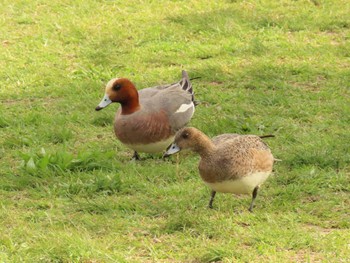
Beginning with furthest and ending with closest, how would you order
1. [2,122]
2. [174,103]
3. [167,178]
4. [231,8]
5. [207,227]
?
[231,8]
[2,122]
[174,103]
[167,178]
[207,227]

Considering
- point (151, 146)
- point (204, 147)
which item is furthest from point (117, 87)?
point (204, 147)

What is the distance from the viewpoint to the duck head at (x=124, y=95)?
6.99 meters

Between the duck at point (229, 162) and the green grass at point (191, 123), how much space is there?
0.66 feet

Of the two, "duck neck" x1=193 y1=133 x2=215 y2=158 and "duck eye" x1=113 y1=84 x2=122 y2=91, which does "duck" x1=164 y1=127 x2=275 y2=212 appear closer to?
"duck neck" x1=193 y1=133 x2=215 y2=158

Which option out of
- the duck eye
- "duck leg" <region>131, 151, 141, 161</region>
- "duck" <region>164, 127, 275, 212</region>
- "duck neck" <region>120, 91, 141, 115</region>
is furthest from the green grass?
the duck eye

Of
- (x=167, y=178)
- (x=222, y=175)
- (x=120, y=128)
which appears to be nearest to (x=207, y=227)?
(x=222, y=175)

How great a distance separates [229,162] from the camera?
18.2 ft

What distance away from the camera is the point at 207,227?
17.4 ft

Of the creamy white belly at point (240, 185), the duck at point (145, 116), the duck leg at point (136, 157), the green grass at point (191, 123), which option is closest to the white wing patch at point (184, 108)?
the duck at point (145, 116)

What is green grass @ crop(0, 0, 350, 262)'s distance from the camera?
5.21 meters

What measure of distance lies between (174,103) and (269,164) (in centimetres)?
158

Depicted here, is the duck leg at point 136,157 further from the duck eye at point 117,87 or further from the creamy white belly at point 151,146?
the duck eye at point 117,87

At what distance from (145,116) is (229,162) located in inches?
60.1

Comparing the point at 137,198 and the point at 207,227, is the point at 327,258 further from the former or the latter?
the point at 137,198
